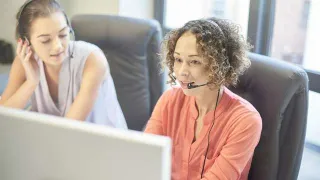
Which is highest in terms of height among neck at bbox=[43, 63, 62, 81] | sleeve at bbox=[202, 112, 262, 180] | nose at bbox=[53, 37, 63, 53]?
nose at bbox=[53, 37, 63, 53]

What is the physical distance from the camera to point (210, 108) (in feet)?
4.12

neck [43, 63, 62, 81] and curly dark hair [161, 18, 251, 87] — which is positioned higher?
curly dark hair [161, 18, 251, 87]

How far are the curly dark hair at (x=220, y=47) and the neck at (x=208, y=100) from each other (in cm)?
4

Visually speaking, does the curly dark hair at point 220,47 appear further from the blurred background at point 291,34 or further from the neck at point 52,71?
the neck at point 52,71

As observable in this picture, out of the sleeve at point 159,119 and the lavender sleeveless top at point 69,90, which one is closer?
the sleeve at point 159,119

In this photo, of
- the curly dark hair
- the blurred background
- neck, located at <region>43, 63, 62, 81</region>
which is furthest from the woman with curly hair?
neck, located at <region>43, 63, 62, 81</region>

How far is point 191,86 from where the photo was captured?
121cm

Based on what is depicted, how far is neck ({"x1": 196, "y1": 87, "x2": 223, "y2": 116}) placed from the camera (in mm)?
1246

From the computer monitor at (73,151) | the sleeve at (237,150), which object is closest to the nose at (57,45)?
the sleeve at (237,150)

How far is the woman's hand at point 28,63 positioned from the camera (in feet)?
5.10

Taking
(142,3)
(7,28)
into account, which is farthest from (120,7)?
(7,28)

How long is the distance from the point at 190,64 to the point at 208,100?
0.13 m

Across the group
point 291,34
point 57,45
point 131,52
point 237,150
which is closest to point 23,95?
point 57,45

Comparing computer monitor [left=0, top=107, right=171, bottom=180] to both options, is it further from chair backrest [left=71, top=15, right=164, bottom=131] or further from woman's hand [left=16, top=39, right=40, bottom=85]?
chair backrest [left=71, top=15, right=164, bottom=131]
